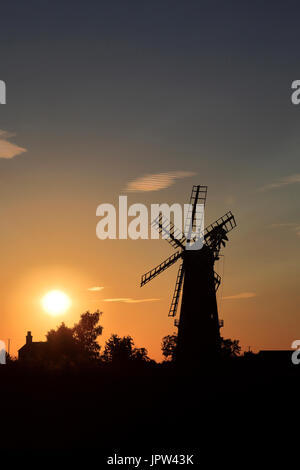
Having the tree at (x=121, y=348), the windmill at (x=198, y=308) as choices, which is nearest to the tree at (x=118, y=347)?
the tree at (x=121, y=348)

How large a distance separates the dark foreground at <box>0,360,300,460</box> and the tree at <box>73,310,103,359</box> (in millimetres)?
50889

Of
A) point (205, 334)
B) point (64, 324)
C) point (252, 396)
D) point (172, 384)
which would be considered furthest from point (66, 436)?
point (64, 324)

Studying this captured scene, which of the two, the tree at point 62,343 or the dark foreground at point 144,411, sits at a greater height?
the tree at point 62,343

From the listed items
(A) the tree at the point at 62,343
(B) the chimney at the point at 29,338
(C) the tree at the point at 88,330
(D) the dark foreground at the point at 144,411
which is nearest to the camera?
(D) the dark foreground at the point at 144,411

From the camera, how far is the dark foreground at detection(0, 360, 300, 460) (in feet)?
103

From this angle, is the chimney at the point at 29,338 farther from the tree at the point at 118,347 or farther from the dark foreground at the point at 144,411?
the dark foreground at the point at 144,411

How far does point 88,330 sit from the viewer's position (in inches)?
3494

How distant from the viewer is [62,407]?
111ft

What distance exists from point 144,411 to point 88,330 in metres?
56.4

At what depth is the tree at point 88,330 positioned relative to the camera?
3447 inches

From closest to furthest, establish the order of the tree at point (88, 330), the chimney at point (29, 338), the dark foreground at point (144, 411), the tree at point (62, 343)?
the dark foreground at point (144, 411), the tree at point (62, 343), the tree at point (88, 330), the chimney at point (29, 338)

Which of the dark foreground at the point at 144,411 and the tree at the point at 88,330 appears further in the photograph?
the tree at the point at 88,330

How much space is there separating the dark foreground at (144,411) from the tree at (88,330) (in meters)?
50.9
